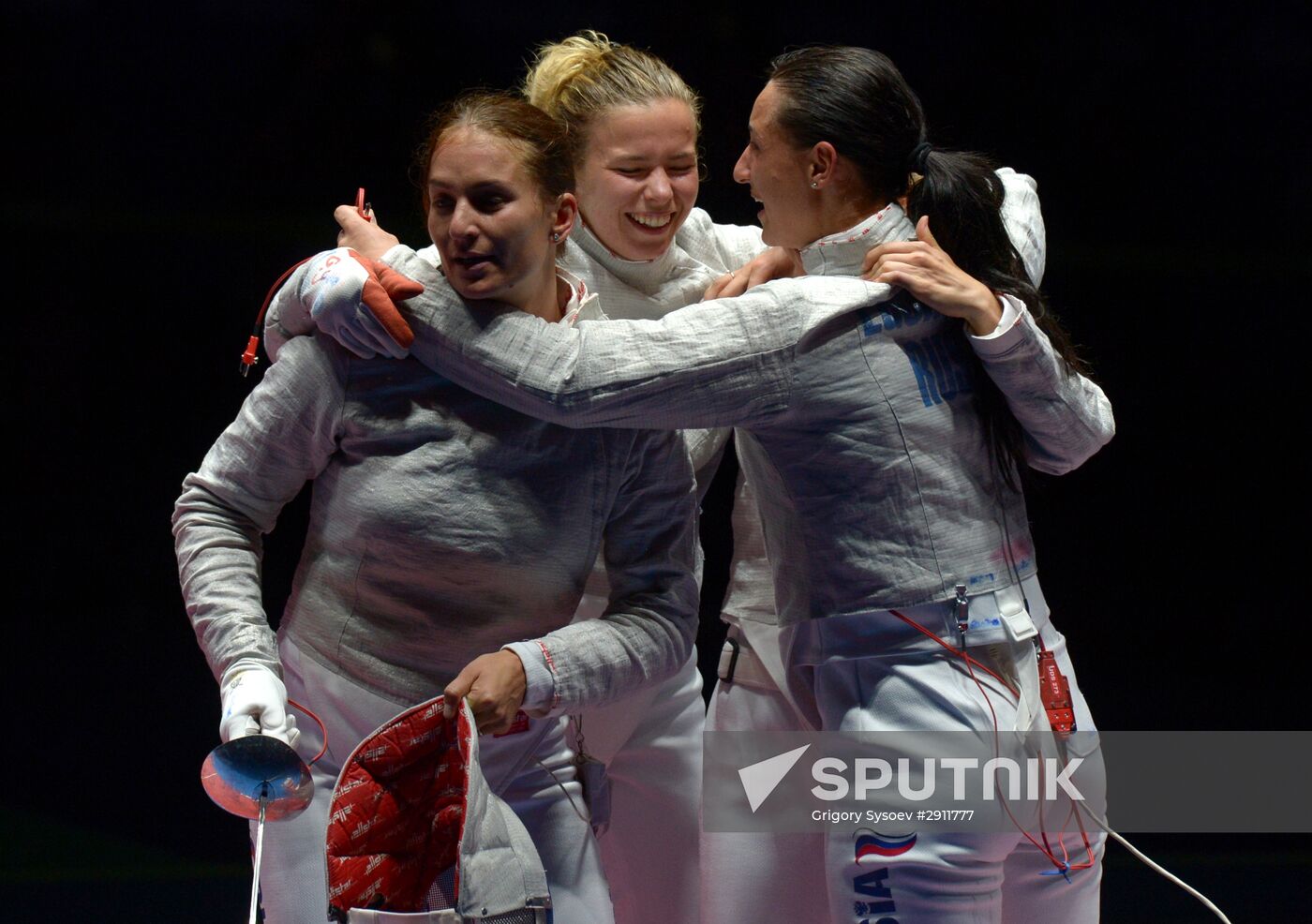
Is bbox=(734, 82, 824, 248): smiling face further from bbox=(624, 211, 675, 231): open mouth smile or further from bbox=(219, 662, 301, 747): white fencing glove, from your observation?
bbox=(219, 662, 301, 747): white fencing glove

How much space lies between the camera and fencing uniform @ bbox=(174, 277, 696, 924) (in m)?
1.66

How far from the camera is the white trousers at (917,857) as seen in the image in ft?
5.54

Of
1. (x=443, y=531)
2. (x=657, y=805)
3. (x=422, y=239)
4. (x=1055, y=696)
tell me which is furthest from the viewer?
(x=422, y=239)

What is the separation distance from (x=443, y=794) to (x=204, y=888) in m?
1.71

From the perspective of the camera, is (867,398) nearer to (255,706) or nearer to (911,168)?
(911,168)

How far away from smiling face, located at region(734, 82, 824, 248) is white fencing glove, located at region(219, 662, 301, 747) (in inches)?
33.4

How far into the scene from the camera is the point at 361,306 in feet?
5.32

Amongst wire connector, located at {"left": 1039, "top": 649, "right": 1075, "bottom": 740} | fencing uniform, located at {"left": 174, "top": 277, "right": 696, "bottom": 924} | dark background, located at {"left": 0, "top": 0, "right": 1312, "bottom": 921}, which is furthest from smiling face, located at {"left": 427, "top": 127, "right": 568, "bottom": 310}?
dark background, located at {"left": 0, "top": 0, "right": 1312, "bottom": 921}

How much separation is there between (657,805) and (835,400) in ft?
2.21

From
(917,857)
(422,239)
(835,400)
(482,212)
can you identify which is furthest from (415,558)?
(422,239)

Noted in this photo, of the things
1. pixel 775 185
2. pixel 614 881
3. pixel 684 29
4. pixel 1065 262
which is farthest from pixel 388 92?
pixel 614 881

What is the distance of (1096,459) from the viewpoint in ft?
13.1

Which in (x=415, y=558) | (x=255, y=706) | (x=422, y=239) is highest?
(x=422, y=239)

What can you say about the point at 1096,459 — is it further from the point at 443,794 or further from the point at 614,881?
the point at 443,794
